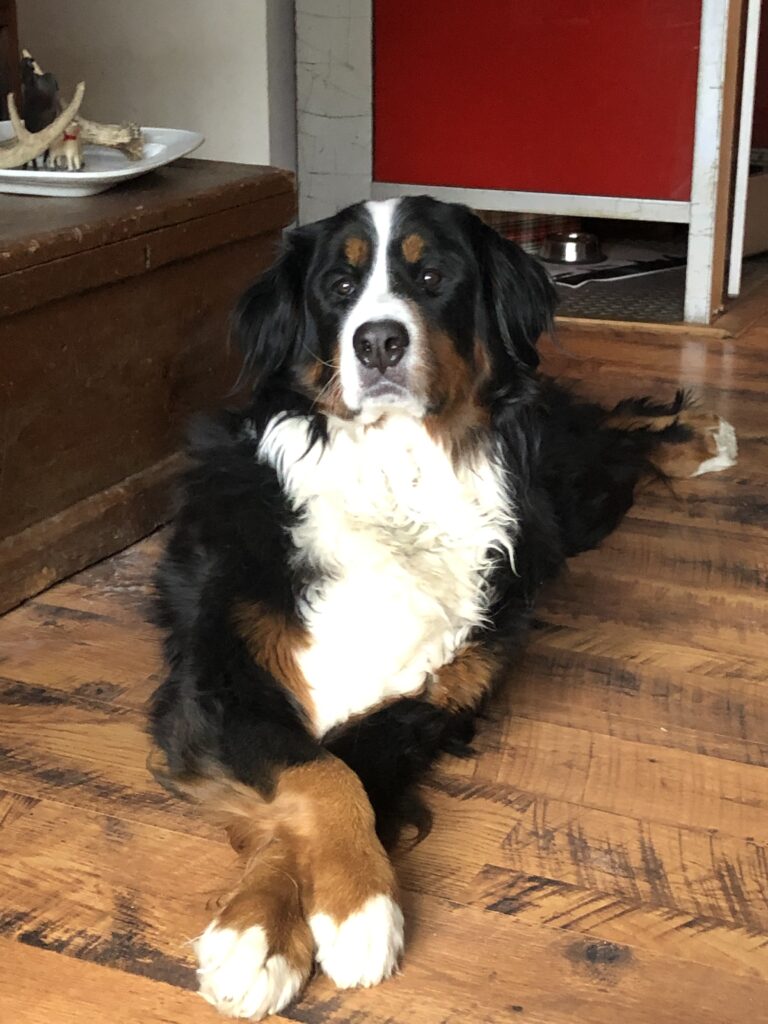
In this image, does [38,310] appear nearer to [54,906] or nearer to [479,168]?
[54,906]

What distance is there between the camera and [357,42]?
13.4 ft

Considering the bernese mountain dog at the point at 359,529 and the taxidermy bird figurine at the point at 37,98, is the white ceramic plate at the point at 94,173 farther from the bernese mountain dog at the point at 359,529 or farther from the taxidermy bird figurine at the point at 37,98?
the bernese mountain dog at the point at 359,529

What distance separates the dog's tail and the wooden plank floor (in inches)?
17.9

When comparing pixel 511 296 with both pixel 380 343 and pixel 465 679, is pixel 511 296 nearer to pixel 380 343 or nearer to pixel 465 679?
pixel 380 343

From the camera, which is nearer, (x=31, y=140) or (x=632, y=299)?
(x=31, y=140)

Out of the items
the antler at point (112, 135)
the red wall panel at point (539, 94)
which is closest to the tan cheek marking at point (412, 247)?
the antler at point (112, 135)

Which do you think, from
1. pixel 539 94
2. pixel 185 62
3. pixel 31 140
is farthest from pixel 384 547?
pixel 185 62

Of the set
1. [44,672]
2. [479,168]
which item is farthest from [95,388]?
[479,168]

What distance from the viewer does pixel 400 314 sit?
167cm

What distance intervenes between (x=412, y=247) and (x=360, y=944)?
939mm

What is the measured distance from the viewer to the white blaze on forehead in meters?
1.66

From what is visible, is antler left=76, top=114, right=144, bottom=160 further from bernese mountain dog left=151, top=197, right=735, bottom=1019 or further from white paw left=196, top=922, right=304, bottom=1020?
white paw left=196, top=922, right=304, bottom=1020

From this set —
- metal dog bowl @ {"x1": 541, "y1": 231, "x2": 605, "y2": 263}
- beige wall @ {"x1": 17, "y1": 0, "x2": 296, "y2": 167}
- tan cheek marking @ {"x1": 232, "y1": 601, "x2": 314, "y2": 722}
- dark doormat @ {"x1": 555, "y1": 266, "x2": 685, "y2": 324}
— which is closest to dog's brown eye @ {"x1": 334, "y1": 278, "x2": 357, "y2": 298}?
tan cheek marking @ {"x1": 232, "y1": 601, "x2": 314, "y2": 722}

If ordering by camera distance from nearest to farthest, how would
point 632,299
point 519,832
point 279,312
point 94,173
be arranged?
point 519,832 → point 279,312 → point 94,173 → point 632,299
